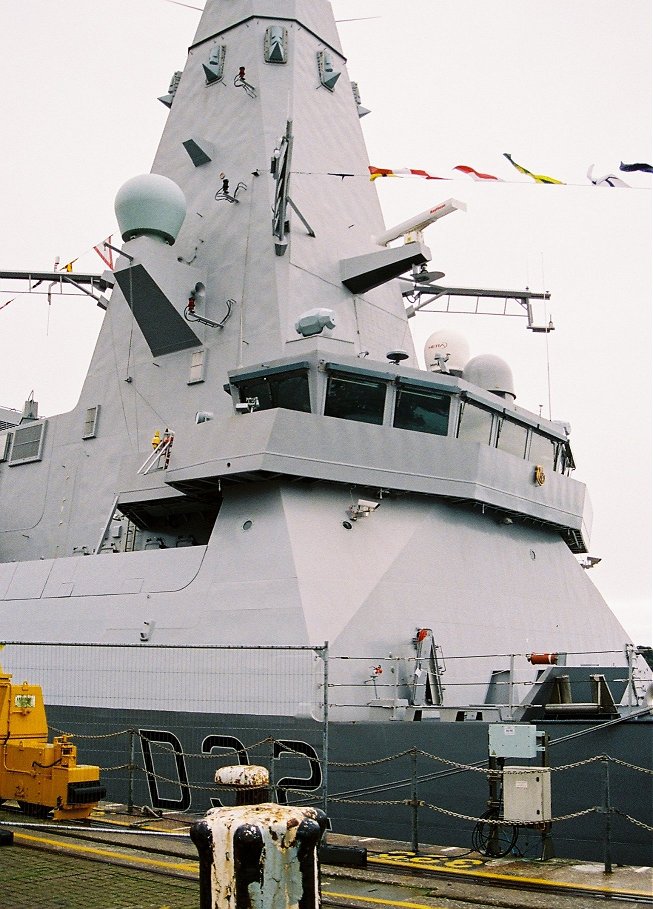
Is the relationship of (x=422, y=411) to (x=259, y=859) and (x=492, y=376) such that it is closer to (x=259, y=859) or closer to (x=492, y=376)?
(x=492, y=376)

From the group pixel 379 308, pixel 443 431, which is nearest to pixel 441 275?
pixel 379 308

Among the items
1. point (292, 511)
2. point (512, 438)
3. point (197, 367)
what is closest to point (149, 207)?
point (197, 367)

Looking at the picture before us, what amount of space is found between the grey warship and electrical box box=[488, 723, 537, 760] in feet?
2.95

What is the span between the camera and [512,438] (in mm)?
13000

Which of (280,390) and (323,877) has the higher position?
(280,390)

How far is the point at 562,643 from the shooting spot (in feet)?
42.5

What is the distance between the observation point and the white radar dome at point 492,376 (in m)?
13.8

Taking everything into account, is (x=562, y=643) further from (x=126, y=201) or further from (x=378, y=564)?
(x=126, y=201)

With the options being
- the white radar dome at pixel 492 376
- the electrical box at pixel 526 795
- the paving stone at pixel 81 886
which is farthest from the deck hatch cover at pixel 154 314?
the paving stone at pixel 81 886

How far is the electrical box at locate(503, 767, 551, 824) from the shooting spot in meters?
7.14

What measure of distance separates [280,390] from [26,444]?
695cm

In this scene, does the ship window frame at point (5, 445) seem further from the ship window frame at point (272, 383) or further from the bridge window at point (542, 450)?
the bridge window at point (542, 450)

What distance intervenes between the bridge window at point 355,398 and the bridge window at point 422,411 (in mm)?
268

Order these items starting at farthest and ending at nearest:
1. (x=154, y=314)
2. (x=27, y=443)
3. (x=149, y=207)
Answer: (x=27, y=443) → (x=154, y=314) → (x=149, y=207)
